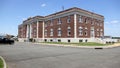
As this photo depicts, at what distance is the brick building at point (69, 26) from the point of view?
38156mm

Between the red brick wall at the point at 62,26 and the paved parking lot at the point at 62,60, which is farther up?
the red brick wall at the point at 62,26

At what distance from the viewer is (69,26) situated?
39188 millimetres

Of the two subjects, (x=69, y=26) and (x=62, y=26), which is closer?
(x=69, y=26)

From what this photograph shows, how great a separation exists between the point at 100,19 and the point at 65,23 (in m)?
15.6

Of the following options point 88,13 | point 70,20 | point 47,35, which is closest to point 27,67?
point 70,20

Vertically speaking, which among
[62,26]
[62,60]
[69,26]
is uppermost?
[62,26]

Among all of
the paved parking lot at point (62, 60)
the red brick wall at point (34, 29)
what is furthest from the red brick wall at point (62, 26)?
the paved parking lot at point (62, 60)

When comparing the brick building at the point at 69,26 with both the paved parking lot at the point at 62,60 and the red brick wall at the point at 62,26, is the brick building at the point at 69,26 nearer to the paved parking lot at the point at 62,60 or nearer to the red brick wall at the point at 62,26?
the red brick wall at the point at 62,26

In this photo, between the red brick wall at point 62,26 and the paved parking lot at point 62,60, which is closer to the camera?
the paved parking lot at point 62,60

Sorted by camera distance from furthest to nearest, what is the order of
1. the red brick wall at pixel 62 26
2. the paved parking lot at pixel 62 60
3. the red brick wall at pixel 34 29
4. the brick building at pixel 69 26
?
the red brick wall at pixel 34 29 < the red brick wall at pixel 62 26 < the brick building at pixel 69 26 < the paved parking lot at pixel 62 60

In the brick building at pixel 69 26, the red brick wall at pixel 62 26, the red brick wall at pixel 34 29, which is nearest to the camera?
the brick building at pixel 69 26

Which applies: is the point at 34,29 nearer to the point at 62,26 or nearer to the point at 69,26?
the point at 62,26

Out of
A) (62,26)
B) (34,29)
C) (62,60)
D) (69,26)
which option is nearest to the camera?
(62,60)

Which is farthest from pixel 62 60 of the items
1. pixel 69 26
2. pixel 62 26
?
pixel 62 26
